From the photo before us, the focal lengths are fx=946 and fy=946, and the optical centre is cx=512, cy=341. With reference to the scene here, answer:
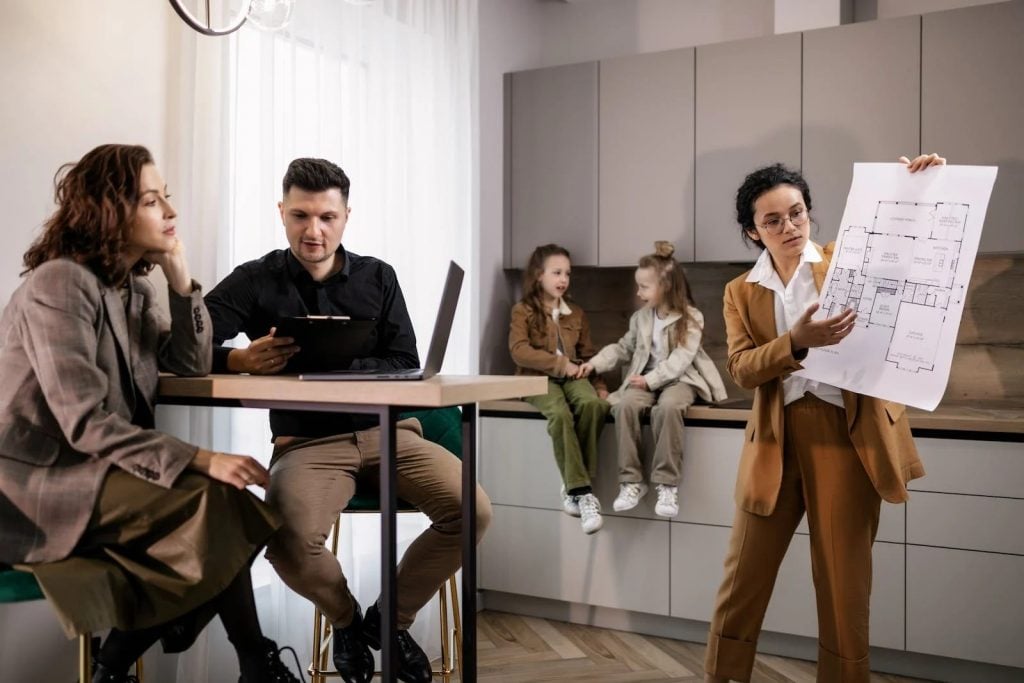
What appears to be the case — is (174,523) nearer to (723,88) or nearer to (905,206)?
(905,206)

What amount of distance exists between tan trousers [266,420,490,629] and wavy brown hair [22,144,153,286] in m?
0.59

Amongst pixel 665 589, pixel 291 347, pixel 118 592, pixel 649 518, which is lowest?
pixel 665 589

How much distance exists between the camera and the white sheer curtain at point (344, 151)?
2555 mm

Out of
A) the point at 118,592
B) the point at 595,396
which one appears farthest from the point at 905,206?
the point at 118,592

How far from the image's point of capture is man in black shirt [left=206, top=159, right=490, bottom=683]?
2072 millimetres

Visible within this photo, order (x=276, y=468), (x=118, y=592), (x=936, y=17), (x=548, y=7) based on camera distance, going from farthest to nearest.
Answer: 1. (x=548, y=7)
2. (x=936, y=17)
3. (x=276, y=468)
4. (x=118, y=592)

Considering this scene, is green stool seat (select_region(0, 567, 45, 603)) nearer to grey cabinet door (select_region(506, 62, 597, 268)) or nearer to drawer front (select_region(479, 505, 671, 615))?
drawer front (select_region(479, 505, 671, 615))

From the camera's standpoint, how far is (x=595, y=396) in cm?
→ 357

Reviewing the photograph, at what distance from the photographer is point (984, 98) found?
320 centimetres

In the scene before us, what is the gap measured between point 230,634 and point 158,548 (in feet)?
1.02

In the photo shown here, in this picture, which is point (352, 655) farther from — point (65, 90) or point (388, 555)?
point (65, 90)

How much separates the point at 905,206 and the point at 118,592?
187 cm

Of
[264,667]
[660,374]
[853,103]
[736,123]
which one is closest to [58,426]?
[264,667]

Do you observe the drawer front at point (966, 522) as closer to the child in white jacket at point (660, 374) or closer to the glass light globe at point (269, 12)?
the child in white jacket at point (660, 374)
